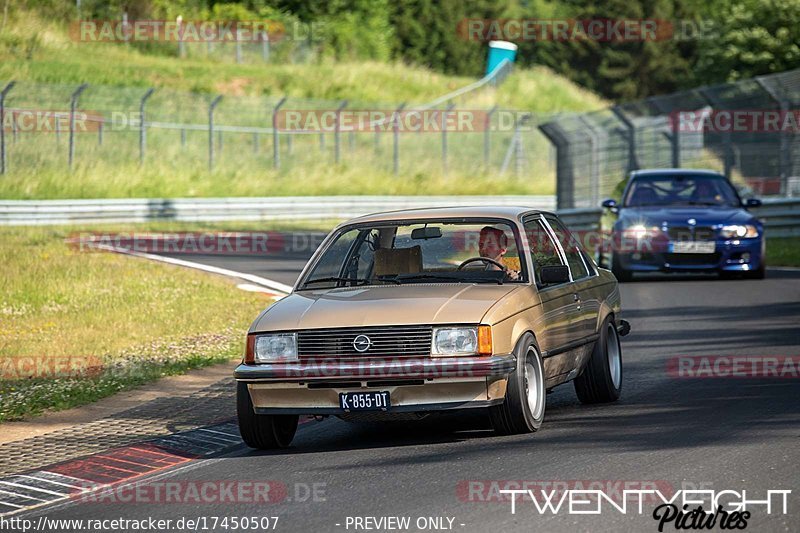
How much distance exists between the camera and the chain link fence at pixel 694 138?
2683cm

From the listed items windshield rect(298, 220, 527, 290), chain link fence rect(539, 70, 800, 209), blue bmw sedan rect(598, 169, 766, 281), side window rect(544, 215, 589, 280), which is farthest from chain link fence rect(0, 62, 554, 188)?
windshield rect(298, 220, 527, 290)

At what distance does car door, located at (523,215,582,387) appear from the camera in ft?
29.5

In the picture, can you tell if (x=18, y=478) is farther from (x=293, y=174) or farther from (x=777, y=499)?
(x=293, y=174)

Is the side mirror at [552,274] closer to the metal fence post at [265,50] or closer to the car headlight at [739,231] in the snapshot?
the car headlight at [739,231]

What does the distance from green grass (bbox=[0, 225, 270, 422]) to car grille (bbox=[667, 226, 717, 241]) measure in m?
5.58

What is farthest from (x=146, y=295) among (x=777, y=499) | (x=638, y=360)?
(x=777, y=499)

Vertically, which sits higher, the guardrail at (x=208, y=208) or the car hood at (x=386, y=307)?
the car hood at (x=386, y=307)

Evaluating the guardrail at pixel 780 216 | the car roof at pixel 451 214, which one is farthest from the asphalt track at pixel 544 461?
the guardrail at pixel 780 216

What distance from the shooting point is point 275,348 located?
27.3ft

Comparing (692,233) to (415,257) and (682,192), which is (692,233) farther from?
(415,257)

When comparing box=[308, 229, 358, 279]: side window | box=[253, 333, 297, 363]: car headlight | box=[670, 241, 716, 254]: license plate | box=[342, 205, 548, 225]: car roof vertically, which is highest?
box=[342, 205, 548, 225]: car roof

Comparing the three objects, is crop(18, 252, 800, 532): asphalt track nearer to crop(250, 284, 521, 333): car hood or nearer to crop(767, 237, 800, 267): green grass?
crop(250, 284, 521, 333): car hood
